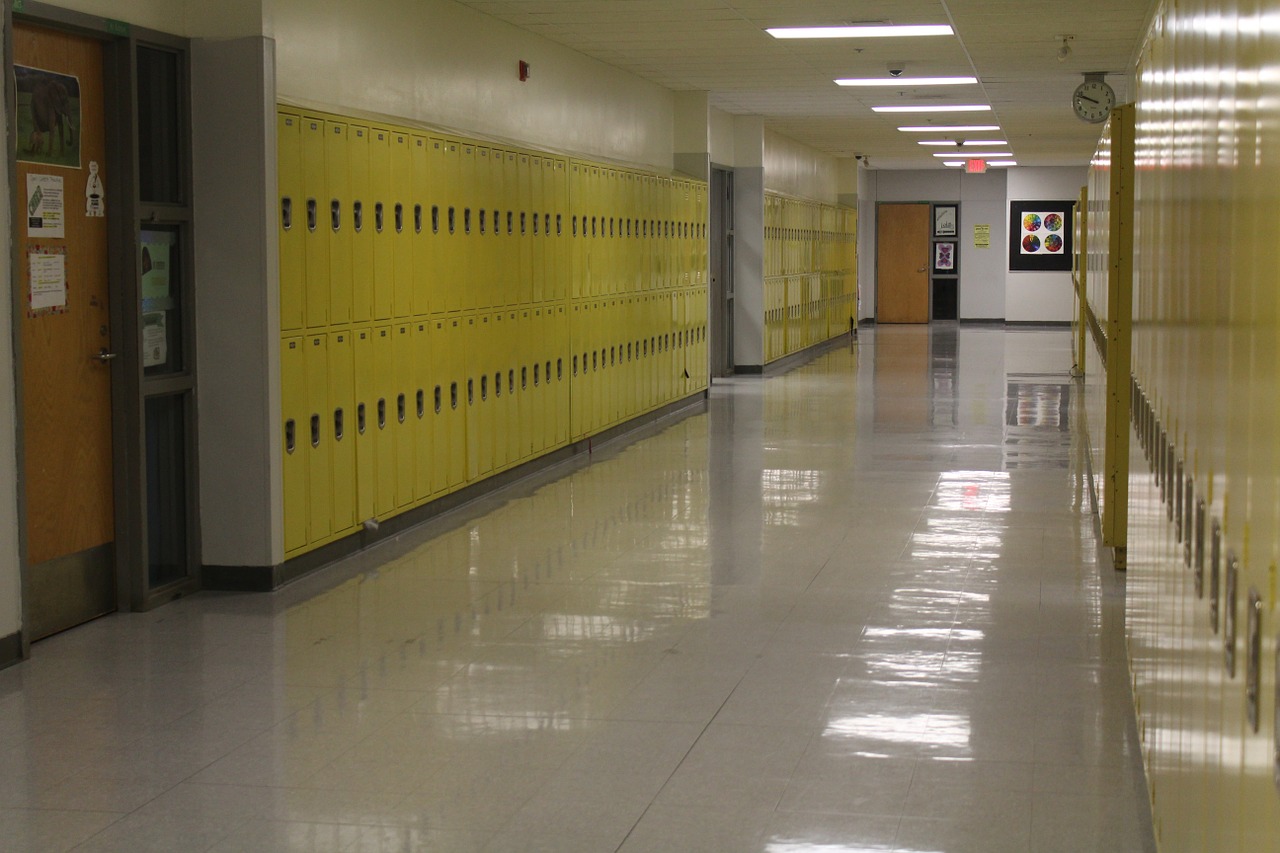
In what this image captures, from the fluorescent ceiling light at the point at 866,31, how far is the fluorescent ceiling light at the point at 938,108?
582cm

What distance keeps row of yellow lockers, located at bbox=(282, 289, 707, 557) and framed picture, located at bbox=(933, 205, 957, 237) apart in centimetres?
1985

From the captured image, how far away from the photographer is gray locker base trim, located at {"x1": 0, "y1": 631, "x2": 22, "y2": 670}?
5289 millimetres

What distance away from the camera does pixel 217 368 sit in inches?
260

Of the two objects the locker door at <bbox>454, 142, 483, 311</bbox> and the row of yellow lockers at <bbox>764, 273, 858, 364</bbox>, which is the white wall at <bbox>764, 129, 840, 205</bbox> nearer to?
the row of yellow lockers at <bbox>764, 273, 858, 364</bbox>

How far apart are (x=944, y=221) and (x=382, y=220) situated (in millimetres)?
25253

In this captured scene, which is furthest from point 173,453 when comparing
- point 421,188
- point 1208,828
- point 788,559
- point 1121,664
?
point 1208,828

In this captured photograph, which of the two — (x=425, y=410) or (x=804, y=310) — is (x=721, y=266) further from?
(x=425, y=410)

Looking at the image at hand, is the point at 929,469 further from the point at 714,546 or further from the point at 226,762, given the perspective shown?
the point at 226,762

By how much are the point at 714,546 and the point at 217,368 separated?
8.72 ft

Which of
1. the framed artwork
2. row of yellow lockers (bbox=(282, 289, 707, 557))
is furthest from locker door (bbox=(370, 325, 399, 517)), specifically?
the framed artwork

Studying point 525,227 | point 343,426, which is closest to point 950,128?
point 525,227

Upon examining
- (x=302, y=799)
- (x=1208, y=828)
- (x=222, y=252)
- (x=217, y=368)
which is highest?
(x=222, y=252)

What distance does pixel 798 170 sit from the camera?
21.9 m

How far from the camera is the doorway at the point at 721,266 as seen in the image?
18078 mm
